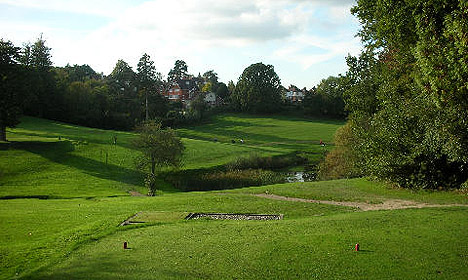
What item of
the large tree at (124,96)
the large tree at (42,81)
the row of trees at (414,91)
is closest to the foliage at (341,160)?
the row of trees at (414,91)

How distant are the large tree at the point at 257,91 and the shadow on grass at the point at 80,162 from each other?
246 ft

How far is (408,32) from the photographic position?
25312 millimetres

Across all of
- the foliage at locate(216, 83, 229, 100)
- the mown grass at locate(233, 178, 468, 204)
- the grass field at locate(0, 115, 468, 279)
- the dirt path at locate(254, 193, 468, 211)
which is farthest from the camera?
the foliage at locate(216, 83, 229, 100)

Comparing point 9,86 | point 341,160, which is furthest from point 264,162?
point 9,86

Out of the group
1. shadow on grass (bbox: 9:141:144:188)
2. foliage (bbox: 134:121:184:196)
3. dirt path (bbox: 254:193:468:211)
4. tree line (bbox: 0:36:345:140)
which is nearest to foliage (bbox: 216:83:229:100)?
tree line (bbox: 0:36:345:140)

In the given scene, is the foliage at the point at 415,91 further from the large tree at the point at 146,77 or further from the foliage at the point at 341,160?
the large tree at the point at 146,77

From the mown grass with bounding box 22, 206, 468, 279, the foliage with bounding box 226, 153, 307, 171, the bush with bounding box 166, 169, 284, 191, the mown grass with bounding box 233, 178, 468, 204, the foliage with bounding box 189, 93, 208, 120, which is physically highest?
the foliage with bounding box 189, 93, 208, 120

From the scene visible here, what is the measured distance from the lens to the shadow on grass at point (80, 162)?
4859 cm

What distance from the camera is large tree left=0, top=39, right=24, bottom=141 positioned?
51.8 meters

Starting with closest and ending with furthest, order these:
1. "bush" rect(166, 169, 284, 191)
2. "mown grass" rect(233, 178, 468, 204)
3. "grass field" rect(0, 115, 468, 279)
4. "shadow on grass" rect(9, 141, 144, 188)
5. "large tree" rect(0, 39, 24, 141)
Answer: "grass field" rect(0, 115, 468, 279) → "mown grass" rect(233, 178, 468, 204) → "shadow on grass" rect(9, 141, 144, 188) → "bush" rect(166, 169, 284, 191) → "large tree" rect(0, 39, 24, 141)

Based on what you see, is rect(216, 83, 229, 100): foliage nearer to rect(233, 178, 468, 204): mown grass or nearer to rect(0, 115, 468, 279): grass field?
rect(0, 115, 468, 279): grass field

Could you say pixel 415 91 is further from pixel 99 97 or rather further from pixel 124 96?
pixel 124 96

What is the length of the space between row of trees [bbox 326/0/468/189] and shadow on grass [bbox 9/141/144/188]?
2746cm

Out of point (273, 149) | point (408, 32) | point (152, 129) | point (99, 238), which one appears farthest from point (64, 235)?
point (273, 149)
